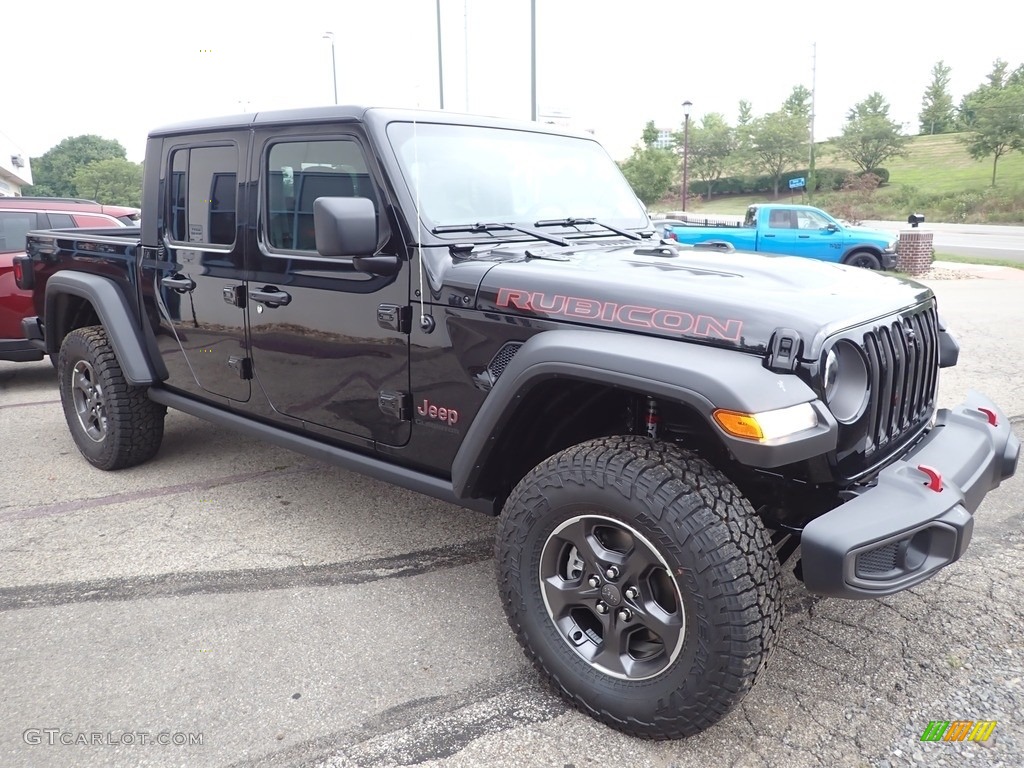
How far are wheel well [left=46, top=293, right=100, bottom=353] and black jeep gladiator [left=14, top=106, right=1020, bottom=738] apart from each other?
42.2 inches

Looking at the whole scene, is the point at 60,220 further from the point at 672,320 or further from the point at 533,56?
the point at 533,56

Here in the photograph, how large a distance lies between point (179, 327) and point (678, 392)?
2841 mm

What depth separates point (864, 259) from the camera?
1538cm

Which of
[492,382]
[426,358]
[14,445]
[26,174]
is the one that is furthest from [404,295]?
[26,174]

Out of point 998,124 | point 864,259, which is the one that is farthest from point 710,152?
point 864,259

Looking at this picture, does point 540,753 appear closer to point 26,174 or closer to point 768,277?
point 768,277

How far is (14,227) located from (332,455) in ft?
18.0

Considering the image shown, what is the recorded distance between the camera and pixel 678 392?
2.13m

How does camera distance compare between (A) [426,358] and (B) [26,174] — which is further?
(B) [26,174]

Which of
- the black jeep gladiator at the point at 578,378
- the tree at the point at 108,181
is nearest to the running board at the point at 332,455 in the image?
the black jeep gladiator at the point at 578,378

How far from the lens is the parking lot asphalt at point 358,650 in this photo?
7.72ft

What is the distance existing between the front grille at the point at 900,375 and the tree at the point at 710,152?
57.8m

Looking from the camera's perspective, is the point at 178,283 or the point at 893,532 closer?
the point at 893,532

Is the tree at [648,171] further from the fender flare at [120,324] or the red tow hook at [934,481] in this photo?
the red tow hook at [934,481]
